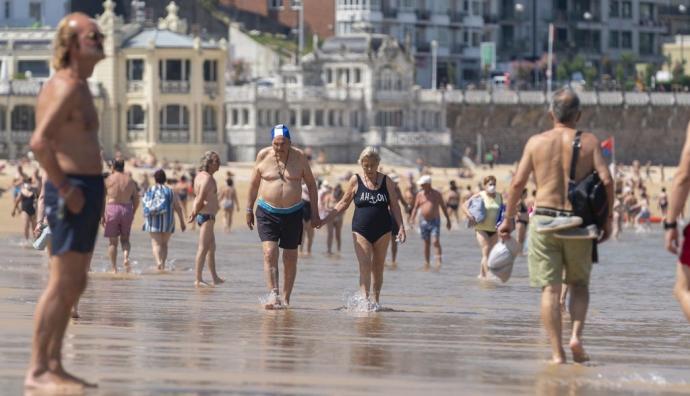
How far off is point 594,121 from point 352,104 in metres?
19.9

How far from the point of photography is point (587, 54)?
11212 centimetres

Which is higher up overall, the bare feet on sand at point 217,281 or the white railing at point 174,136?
the white railing at point 174,136

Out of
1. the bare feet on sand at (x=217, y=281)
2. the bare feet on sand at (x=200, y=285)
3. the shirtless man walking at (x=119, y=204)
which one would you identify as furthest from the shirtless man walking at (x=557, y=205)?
the shirtless man walking at (x=119, y=204)

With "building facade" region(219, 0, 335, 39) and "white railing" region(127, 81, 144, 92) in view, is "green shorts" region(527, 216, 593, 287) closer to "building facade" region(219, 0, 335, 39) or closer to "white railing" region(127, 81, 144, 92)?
"white railing" region(127, 81, 144, 92)

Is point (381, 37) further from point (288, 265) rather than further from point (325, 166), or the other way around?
point (288, 265)

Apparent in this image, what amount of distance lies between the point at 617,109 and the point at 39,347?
9499 cm

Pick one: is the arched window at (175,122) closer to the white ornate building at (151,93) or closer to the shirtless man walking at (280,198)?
the white ornate building at (151,93)

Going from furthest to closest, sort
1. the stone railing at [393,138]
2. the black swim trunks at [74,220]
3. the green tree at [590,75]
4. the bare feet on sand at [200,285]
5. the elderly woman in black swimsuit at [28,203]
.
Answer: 1. the green tree at [590,75]
2. the stone railing at [393,138]
3. the elderly woman in black swimsuit at [28,203]
4. the bare feet on sand at [200,285]
5. the black swim trunks at [74,220]

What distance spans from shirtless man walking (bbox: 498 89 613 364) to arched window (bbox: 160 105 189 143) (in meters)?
63.3

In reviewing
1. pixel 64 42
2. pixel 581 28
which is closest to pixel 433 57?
pixel 581 28

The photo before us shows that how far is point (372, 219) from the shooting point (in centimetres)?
1594

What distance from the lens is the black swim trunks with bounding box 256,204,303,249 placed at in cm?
1522

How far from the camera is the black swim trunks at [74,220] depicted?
9.13m

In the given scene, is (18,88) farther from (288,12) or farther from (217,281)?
(217,281)
